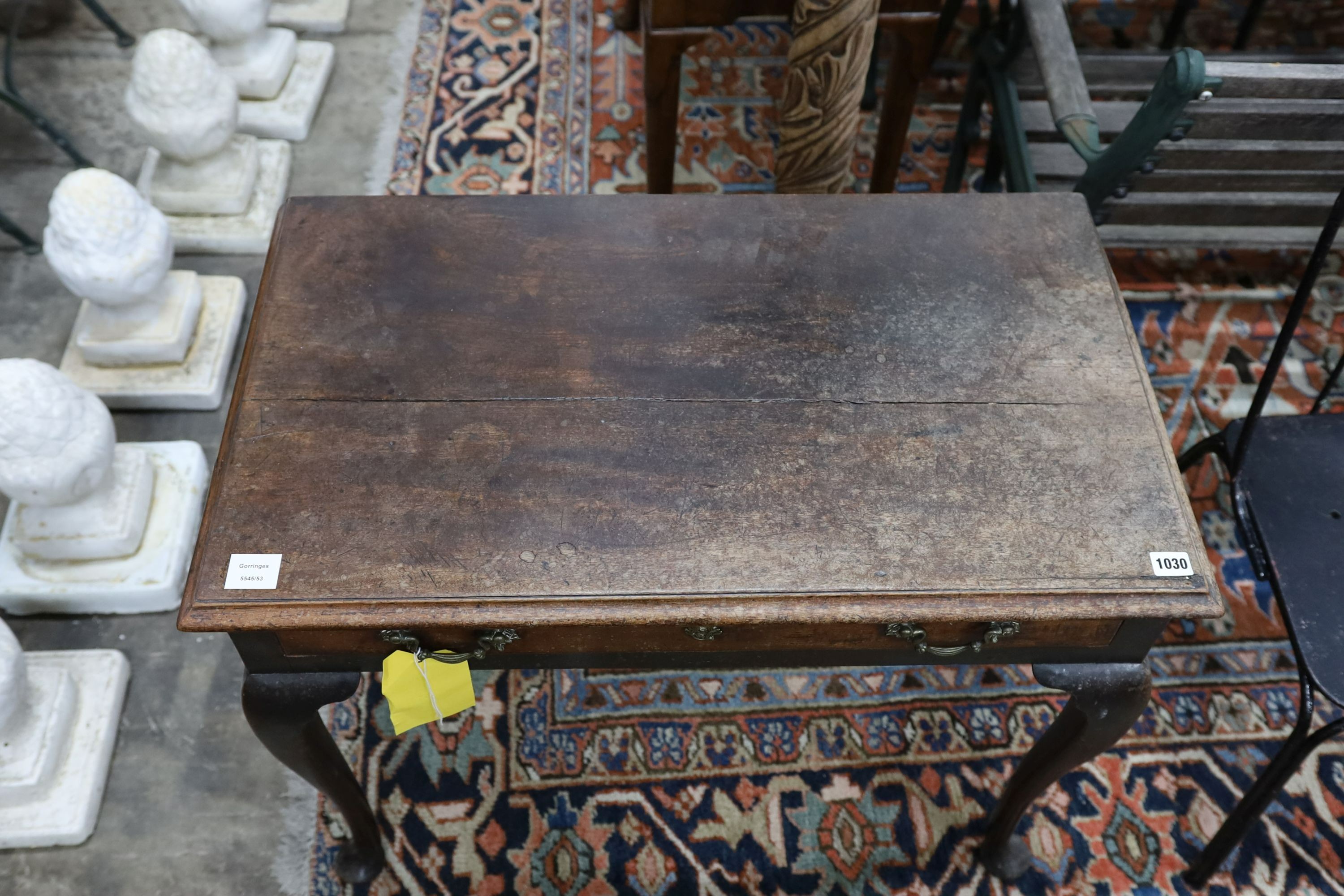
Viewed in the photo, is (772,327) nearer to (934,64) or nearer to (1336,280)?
(934,64)

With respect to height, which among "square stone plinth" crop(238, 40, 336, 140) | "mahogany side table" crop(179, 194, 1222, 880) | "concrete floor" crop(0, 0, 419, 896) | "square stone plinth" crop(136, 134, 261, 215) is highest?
"mahogany side table" crop(179, 194, 1222, 880)

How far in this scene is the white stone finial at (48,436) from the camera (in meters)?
1.70

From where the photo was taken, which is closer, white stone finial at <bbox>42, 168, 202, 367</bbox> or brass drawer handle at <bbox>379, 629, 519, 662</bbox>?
brass drawer handle at <bbox>379, 629, 519, 662</bbox>

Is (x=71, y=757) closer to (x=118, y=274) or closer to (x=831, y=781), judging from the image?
(x=118, y=274)

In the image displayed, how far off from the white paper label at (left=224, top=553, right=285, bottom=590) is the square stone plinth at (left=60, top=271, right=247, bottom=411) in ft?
4.28

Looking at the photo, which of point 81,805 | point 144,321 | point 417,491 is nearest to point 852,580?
point 417,491

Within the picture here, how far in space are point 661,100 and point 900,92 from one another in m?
0.59

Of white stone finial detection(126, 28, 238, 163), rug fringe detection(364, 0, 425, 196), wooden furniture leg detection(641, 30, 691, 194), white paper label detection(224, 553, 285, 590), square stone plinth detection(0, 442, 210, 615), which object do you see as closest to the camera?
white paper label detection(224, 553, 285, 590)

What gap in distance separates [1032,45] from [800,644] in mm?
1496

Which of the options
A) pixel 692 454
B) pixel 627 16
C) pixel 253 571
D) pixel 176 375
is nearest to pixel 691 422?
pixel 692 454

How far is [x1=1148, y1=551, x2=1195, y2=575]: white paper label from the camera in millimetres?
1296

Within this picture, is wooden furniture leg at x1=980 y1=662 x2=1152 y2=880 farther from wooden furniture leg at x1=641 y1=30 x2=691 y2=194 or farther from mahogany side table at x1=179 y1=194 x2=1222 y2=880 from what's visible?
wooden furniture leg at x1=641 y1=30 x2=691 y2=194

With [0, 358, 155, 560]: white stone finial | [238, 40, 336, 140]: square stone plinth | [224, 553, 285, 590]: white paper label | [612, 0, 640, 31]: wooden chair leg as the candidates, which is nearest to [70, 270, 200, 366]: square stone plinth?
[0, 358, 155, 560]: white stone finial

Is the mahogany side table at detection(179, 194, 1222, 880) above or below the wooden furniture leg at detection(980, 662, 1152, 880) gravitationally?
above
